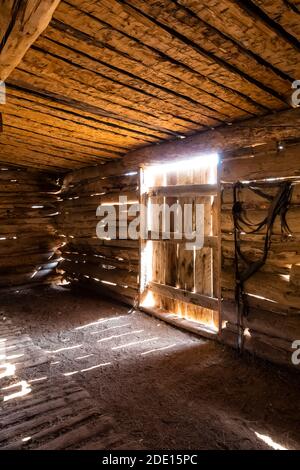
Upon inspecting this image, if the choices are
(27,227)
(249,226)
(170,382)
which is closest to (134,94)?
(249,226)

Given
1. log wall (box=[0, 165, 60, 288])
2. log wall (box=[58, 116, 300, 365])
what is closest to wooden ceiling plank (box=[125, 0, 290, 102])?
log wall (box=[58, 116, 300, 365])

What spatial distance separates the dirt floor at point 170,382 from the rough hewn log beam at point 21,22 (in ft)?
10.2

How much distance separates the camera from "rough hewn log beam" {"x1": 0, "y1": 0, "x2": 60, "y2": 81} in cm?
165

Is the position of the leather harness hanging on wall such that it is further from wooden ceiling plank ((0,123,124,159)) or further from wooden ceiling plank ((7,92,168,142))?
wooden ceiling plank ((0,123,124,159))

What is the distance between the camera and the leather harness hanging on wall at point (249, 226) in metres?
3.51

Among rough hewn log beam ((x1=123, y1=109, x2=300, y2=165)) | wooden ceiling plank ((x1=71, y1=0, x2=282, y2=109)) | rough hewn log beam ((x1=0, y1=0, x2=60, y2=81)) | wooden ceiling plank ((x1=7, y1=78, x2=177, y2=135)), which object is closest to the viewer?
rough hewn log beam ((x1=0, y1=0, x2=60, y2=81))

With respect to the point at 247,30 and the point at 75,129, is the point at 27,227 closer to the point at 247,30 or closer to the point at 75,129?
the point at 75,129

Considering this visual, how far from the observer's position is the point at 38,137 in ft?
16.6

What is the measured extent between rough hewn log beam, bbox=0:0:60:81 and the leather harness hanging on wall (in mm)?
2894

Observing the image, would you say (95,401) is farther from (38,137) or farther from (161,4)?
(38,137)

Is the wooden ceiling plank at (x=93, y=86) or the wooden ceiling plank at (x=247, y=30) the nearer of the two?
the wooden ceiling plank at (x=247, y=30)

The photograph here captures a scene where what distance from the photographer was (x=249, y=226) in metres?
3.92

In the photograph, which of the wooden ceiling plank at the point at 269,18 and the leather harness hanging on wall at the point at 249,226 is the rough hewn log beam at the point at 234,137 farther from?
the wooden ceiling plank at the point at 269,18

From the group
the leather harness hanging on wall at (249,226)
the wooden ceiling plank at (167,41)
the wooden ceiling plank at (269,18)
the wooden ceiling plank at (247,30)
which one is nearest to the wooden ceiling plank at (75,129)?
the leather harness hanging on wall at (249,226)
